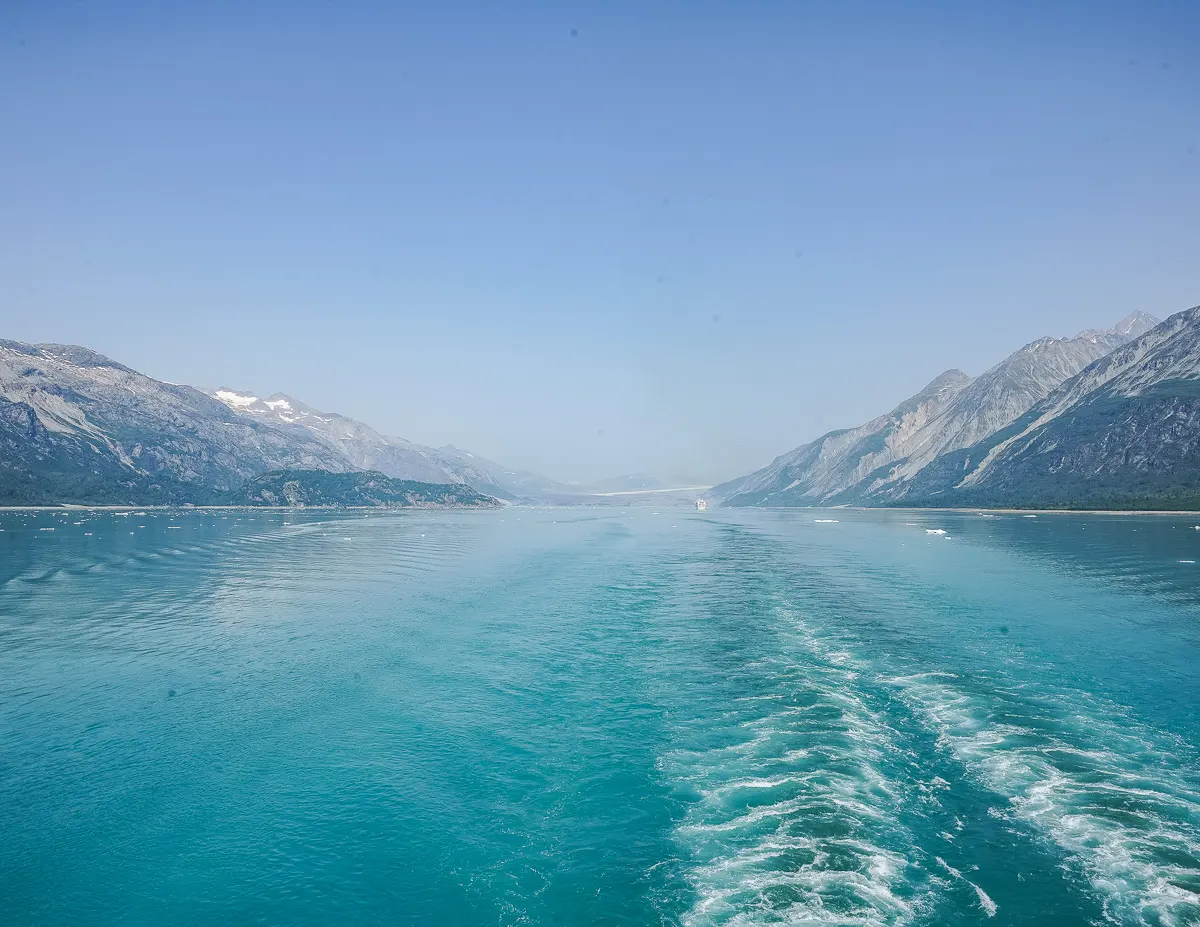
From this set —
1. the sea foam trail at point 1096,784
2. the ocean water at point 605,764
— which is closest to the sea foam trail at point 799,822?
the ocean water at point 605,764

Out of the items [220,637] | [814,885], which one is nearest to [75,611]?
[220,637]

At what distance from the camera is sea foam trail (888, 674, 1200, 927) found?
18.0 metres

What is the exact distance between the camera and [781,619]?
54.7 metres

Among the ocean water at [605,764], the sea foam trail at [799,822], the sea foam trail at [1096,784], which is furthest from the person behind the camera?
the ocean water at [605,764]

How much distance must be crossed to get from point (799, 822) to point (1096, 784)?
11504mm

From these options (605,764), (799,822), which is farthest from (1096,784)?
(605,764)

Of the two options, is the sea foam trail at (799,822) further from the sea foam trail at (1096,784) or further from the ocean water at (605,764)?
the sea foam trail at (1096,784)

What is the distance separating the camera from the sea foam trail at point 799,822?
1770 cm

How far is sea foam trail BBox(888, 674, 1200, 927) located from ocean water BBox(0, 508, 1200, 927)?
128mm

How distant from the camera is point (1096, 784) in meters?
23.8

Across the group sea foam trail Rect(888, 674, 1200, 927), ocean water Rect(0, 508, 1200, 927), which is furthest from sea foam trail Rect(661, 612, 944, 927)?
sea foam trail Rect(888, 674, 1200, 927)

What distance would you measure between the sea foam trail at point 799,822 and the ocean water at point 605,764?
109 millimetres

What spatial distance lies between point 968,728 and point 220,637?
4976 cm

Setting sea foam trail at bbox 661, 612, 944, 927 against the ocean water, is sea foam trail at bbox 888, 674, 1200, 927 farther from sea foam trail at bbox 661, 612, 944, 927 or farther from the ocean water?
sea foam trail at bbox 661, 612, 944, 927
